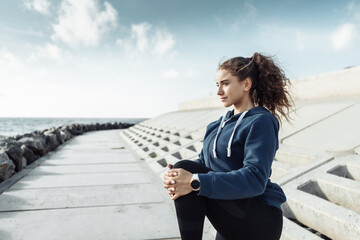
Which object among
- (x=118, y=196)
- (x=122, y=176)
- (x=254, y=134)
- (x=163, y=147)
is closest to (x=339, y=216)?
(x=254, y=134)

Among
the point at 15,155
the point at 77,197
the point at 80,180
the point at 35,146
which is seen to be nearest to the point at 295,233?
the point at 77,197

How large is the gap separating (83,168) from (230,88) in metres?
4.88

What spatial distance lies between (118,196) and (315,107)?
4.31m

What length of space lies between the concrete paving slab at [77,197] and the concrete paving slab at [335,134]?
2266 mm

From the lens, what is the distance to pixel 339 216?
6.66 feet

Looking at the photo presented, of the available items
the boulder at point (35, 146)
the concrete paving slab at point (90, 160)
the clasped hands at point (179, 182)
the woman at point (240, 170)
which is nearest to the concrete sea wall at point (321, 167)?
the woman at point (240, 170)

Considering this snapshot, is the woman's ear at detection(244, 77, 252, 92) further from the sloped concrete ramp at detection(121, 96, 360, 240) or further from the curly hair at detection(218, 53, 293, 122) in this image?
the sloped concrete ramp at detection(121, 96, 360, 240)

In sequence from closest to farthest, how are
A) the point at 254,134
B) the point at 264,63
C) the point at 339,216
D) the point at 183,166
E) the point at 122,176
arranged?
the point at 254,134
the point at 183,166
the point at 264,63
the point at 339,216
the point at 122,176

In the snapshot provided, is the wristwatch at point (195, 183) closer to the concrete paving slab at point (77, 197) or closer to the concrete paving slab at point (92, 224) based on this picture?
the concrete paving slab at point (92, 224)

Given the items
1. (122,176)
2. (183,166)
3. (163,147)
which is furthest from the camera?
(163,147)

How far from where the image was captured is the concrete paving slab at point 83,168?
17.9 feet

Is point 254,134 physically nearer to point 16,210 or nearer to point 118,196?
point 118,196

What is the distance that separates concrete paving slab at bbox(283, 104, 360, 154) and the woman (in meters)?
2.00

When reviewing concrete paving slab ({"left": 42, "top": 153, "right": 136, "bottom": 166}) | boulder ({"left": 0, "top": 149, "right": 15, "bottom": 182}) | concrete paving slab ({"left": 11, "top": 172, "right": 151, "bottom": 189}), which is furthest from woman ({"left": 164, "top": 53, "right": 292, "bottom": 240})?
concrete paving slab ({"left": 42, "top": 153, "right": 136, "bottom": 166})
